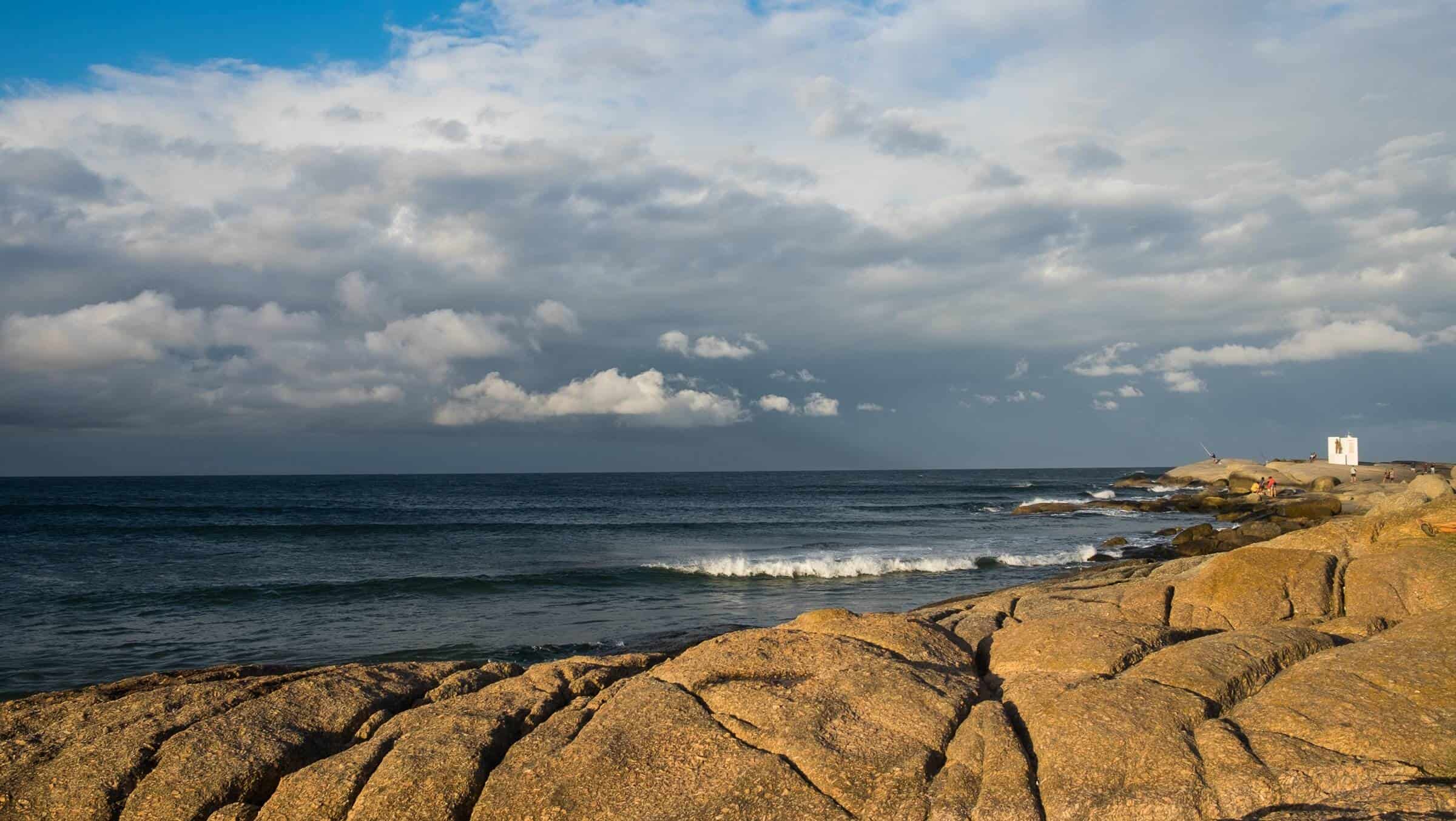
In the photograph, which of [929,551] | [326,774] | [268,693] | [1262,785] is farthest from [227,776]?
[929,551]

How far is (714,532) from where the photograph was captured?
156ft

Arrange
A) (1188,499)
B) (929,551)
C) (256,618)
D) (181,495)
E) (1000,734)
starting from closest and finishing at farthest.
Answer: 1. (1000,734)
2. (256,618)
3. (929,551)
4. (1188,499)
5. (181,495)

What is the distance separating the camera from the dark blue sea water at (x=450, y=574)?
1777 cm

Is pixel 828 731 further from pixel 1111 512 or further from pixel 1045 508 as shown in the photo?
pixel 1111 512

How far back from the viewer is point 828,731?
253 inches

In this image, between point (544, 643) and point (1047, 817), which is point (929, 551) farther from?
point (1047, 817)

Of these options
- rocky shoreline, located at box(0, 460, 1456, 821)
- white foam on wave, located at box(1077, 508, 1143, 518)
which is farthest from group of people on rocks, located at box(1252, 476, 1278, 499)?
rocky shoreline, located at box(0, 460, 1456, 821)

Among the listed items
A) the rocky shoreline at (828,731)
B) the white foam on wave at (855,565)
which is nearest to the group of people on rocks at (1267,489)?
the white foam on wave at (855,565)

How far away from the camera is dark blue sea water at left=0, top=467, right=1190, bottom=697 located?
17766mm

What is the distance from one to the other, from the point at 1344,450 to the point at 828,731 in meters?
78.8

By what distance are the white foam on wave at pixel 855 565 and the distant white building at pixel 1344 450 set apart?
159 feet

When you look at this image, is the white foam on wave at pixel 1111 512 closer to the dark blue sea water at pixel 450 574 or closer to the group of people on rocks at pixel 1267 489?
the dark blue sea water at pixel 450 574

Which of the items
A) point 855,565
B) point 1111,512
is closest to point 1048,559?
point 855,565

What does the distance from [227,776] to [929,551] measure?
99.2ft
